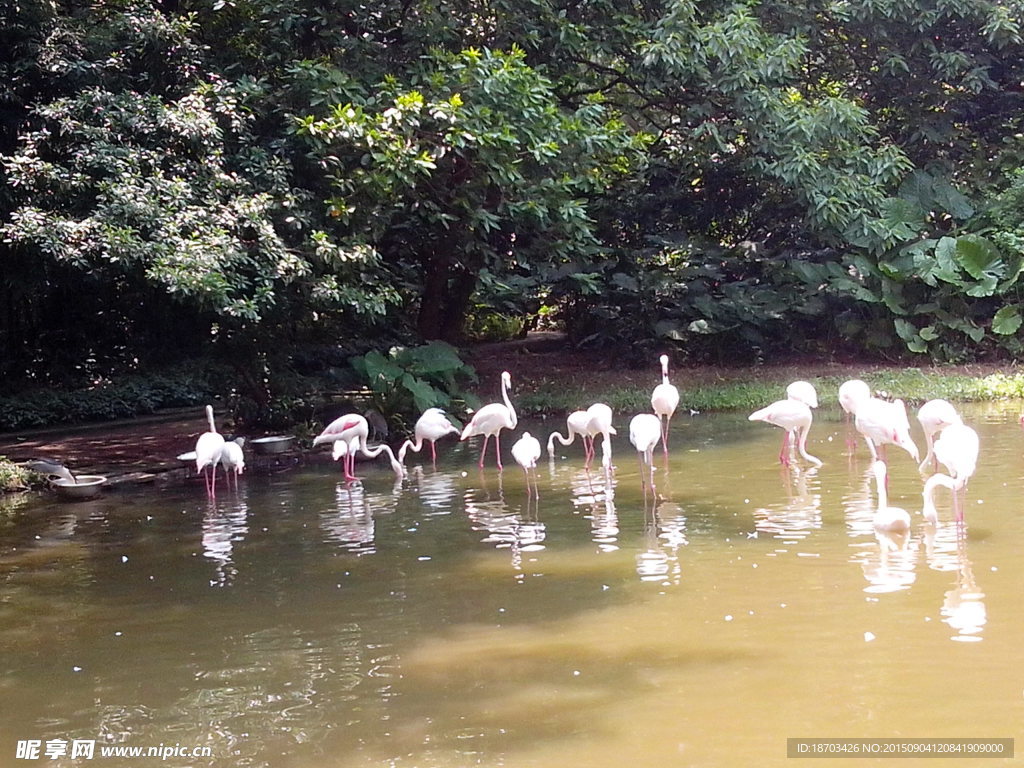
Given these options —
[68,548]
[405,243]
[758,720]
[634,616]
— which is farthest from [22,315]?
[758,720]

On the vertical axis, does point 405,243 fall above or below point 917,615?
above

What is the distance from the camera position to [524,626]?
19.6 ft

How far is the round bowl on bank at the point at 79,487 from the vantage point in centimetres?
1095

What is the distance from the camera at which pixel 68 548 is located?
8578 millimetres

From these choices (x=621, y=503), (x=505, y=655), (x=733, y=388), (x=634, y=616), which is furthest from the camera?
(x=733, y=388)

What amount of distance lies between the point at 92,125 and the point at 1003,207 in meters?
14.3

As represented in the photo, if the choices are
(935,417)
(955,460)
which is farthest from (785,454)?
(955,460)

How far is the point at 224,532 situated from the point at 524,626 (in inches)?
154

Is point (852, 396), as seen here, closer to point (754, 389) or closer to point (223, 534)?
point (754, 389)

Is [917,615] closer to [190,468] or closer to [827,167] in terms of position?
[190,468]

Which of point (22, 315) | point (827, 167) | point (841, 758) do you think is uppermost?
point (827, 167)

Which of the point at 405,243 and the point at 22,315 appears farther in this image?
the point at 22,315

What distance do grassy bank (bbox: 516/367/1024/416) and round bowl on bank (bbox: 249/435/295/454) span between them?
4.12 metres

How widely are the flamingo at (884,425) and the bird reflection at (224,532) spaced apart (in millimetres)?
5322
